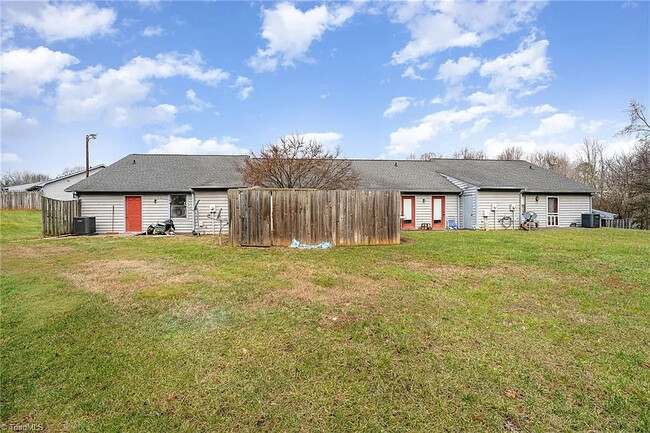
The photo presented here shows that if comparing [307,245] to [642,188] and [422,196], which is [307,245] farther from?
[642,188]

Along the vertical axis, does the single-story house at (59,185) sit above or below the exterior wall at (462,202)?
above

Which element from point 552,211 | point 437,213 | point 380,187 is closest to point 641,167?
point 552,211

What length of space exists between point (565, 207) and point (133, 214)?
80.4 ft

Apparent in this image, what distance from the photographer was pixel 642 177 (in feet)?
78.2

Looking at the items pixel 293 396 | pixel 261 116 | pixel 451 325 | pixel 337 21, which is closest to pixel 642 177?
pixel 337 21

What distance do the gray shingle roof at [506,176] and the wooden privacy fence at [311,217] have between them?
30.1ft

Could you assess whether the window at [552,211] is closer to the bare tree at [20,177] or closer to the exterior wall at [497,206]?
the exterior wall at [497,206]

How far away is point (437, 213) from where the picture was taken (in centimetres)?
1830

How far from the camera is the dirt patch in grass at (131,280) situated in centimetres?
509

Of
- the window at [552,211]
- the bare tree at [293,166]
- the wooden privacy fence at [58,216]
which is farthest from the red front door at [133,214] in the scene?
the window at [552,211]

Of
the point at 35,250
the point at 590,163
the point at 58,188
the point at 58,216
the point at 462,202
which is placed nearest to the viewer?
the point at 35,250

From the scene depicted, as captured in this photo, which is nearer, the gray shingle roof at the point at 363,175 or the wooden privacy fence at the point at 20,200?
the gray shingle roof at the point at 363,175

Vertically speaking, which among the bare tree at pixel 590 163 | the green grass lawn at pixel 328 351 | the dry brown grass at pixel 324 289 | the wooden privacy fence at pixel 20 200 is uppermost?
the bare tree at pixel 590 163

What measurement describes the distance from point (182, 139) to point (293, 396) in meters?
25.3
